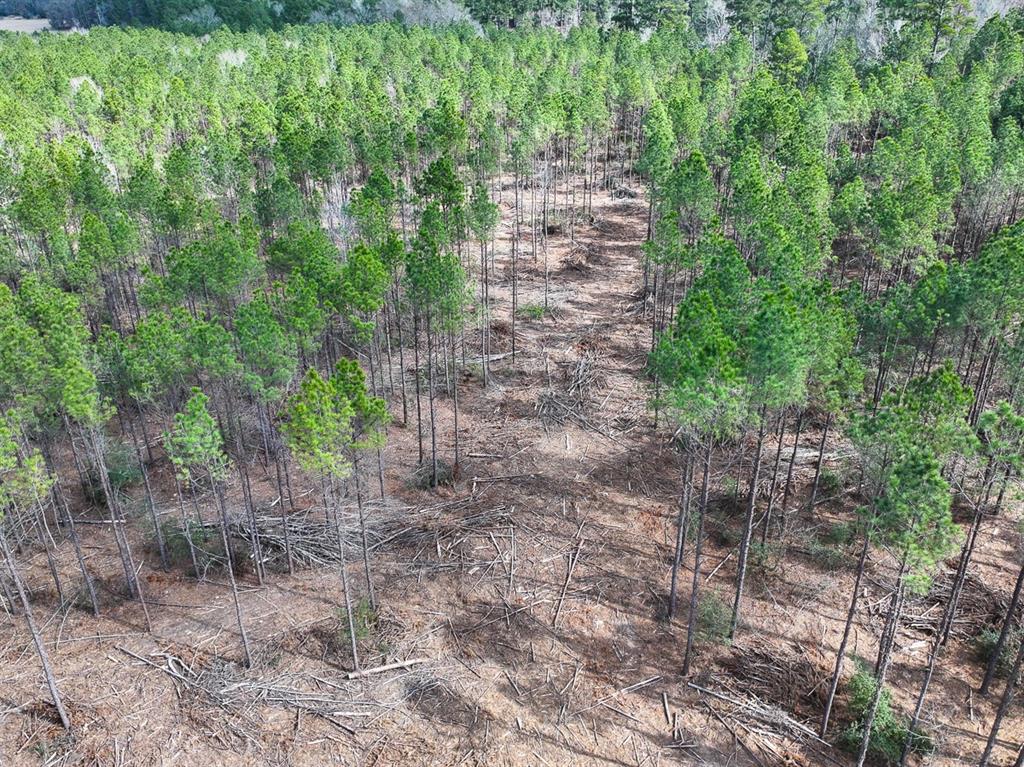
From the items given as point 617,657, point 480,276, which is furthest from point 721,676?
point 480,276

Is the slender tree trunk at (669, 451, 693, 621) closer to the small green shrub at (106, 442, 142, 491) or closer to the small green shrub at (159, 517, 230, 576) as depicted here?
the small green shrub at (159, 517, 230, 576)

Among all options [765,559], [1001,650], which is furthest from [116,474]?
[1001,650]

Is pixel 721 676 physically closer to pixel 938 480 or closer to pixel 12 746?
pixel 938 480

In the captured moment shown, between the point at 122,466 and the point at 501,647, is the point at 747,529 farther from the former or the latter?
the point at 122,466

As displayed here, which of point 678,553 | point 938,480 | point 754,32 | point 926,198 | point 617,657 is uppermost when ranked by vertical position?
point 754,32

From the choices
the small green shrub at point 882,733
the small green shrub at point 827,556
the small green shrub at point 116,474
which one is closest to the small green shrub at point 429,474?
the small green shrub at point 116,474

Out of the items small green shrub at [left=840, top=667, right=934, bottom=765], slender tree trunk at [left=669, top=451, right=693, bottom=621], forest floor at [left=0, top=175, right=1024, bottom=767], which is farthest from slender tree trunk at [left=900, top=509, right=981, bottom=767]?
slender tree trunk at [left=669, top=451, right=693, bottom=621]
